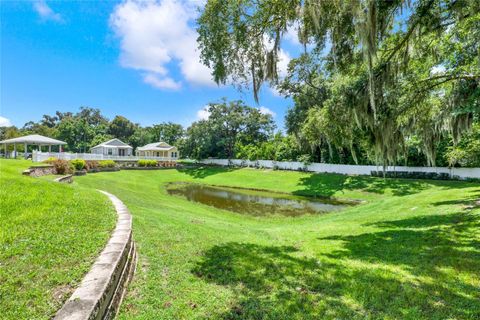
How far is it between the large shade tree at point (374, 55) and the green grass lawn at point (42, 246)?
3.60 m

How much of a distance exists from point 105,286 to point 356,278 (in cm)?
291

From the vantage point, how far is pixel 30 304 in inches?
84.7

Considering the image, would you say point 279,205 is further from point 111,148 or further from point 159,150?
point 111,148

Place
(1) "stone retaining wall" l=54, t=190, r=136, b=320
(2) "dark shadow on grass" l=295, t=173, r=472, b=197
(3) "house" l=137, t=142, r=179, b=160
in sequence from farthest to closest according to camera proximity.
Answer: (3) "house" l=137, t=142, r=179, b=160 < (2) "dark shadow on grass" l=295, t=173, r=472, b=197 < (1) "stone retaining wall" l=54, t=190, r=136, b=320

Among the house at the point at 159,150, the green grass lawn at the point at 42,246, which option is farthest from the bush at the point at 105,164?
the green grass lawn at the point at 42,246

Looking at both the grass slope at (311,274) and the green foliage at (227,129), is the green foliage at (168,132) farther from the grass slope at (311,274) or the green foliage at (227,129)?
the grass slope at (311,274)

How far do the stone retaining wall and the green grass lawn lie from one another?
12 centimetres

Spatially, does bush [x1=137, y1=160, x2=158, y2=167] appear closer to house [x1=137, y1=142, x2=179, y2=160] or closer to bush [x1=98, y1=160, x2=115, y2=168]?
bush [x1=98, y1=160, x2=115, y2=168]

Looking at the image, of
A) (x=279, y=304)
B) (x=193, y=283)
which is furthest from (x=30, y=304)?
(x=279, y=304)

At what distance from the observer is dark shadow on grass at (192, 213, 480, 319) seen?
2.72m

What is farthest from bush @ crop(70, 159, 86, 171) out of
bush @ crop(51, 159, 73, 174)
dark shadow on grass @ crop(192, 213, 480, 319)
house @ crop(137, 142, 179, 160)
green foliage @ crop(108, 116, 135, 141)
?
green foliage @ crop(108, 116, 135, 141)

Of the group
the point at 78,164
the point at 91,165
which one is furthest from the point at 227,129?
the point at 78,164

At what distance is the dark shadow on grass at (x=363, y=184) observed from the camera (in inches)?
690

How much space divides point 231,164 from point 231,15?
3413 cm
